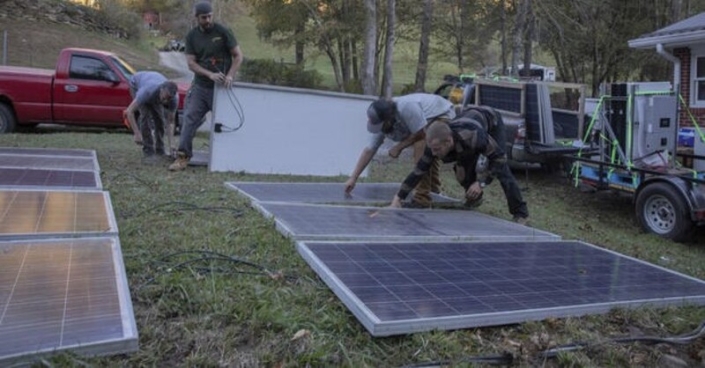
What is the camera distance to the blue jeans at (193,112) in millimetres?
7754

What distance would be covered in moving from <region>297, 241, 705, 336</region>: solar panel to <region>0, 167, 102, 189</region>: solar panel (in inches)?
112

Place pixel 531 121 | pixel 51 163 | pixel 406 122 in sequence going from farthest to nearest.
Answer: pixel 531 121 < pixel 51 163 < pixel 406 122

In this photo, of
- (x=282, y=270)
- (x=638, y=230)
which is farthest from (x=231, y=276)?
(x=638, y=230)

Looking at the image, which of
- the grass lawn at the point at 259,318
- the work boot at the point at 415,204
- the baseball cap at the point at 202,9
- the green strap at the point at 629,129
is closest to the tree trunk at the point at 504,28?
the green strap at the point at 629,129

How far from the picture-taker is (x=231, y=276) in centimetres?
345

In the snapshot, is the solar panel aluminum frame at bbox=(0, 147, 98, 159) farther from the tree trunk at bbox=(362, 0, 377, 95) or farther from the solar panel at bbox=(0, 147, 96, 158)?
the tree trunk at bbox=(362, 0, 377, 95)

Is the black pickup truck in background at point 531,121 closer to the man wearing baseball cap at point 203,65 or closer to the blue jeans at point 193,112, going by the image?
the man wearing baseball cap at point 203,65

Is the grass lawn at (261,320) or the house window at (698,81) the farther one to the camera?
the house window at (698,81)

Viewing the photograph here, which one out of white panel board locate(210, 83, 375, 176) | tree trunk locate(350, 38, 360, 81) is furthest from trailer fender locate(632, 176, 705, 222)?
tree trunk locate(350, 38, 360, 81)

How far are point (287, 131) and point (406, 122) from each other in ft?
8.06

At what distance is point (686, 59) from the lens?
13453 mm

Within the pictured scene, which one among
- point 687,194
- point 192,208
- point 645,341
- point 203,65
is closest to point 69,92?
point 203,65

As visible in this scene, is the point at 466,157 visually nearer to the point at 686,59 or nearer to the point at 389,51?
the point at 686,59

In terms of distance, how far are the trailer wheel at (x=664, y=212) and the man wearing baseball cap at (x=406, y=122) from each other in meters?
2.93
